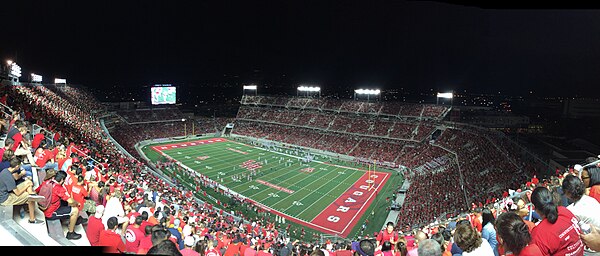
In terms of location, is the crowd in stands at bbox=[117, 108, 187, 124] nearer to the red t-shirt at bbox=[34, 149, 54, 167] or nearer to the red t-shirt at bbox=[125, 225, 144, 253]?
the red t-shirt at bbox=[34, 149, 54, 167]

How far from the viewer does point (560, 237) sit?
10.0 feet

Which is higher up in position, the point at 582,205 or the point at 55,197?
the point at 582,205

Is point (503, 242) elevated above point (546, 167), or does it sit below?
above

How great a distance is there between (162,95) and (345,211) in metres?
35.2

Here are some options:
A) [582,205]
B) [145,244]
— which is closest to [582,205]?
[582,205]

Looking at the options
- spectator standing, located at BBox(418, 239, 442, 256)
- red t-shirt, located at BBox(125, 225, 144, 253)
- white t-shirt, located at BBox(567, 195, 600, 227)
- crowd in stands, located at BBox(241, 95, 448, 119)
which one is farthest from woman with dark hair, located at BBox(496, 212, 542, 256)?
crowd in stands, located at BBox(241, 95, 448, 119)

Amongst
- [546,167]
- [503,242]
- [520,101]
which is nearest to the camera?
[503,242]

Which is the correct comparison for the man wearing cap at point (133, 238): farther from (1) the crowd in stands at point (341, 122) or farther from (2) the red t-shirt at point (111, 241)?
(1) the crowd in stands at point (341, 122)

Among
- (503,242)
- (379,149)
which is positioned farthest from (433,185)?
(503,242)

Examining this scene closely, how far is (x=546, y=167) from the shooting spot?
68.0 ft

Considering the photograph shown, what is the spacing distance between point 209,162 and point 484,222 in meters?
29.6

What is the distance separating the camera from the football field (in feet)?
67.6

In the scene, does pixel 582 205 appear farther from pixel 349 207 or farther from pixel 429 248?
pixel 349 207

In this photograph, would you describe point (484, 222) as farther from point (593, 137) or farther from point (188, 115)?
point (188, 115)
